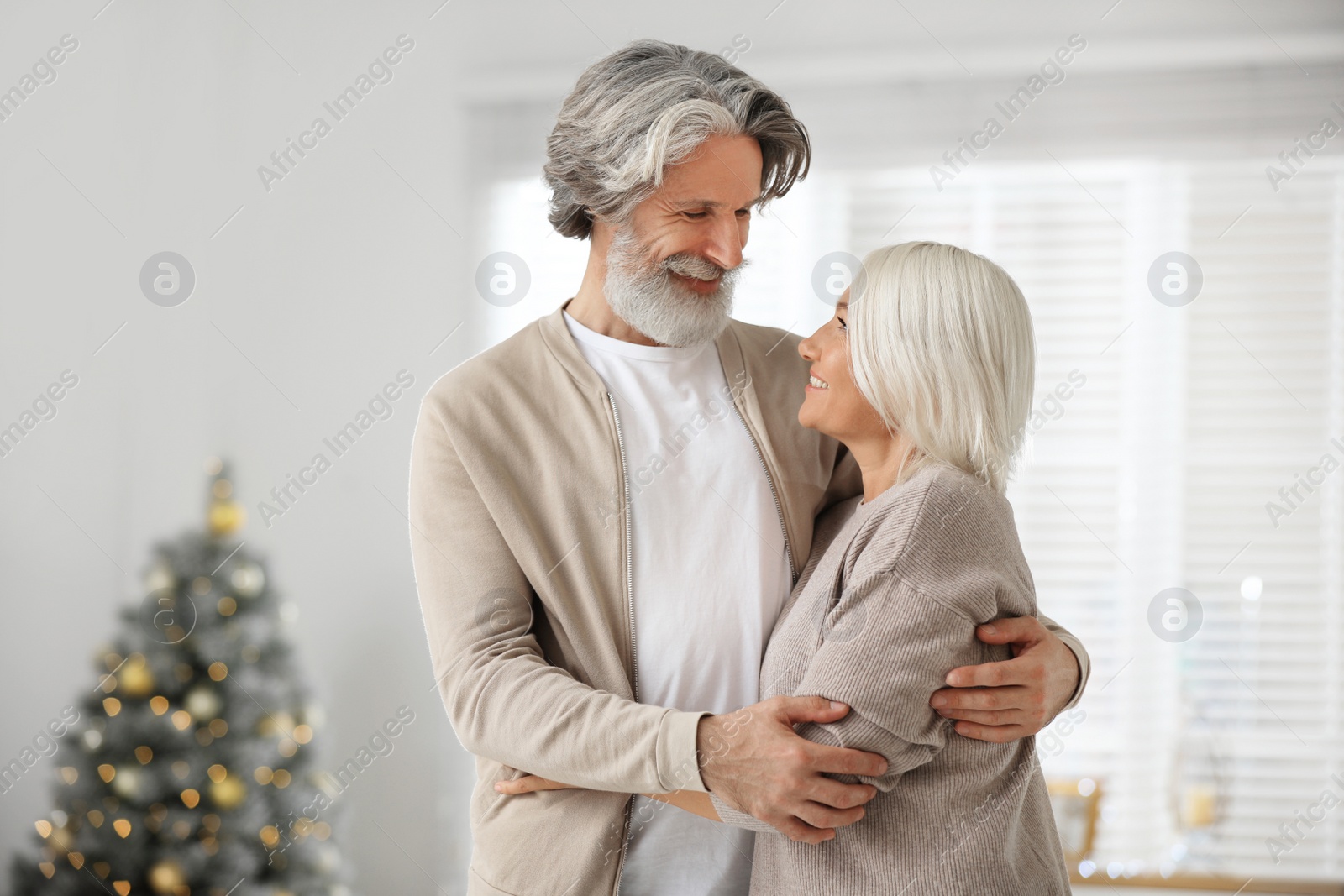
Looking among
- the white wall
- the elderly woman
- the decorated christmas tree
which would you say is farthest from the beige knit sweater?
the white wall

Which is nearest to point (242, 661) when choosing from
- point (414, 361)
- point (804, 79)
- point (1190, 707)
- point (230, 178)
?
point (414, 361)

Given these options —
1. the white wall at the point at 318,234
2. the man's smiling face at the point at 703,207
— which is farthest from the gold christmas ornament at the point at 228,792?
the man's smiling face at the point at 703,207

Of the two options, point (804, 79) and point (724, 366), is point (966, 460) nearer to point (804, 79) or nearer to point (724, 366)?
point (724, 366)

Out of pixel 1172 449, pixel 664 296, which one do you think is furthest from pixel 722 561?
pixel 1172 449

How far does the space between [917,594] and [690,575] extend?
0.36m

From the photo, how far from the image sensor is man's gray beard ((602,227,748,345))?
1427 mm

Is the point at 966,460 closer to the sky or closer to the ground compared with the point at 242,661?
closer to the sky

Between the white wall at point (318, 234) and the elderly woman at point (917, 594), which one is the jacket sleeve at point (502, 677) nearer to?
the elderly woman at point (917, 594)

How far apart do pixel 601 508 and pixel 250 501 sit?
239cm

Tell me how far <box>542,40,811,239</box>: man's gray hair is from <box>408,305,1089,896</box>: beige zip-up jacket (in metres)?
0.27

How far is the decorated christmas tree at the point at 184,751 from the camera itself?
275 centimetres

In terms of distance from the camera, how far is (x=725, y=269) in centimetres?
146

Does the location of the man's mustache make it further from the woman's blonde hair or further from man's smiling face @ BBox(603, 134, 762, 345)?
the woman's blonde hair

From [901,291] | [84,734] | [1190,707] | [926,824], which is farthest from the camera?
[1190,707]
